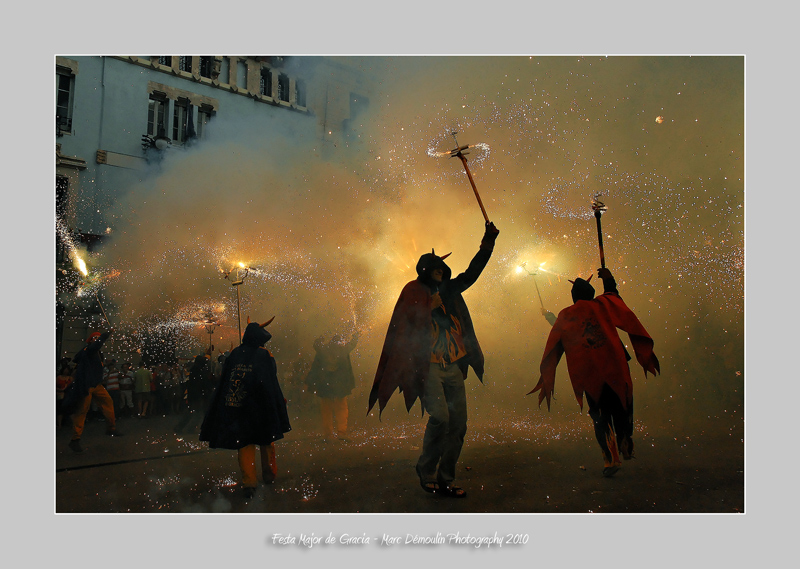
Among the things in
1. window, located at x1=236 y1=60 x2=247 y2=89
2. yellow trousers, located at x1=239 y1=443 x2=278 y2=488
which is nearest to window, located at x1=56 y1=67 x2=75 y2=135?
window, located at x1=236 y1=60 x2=247 y2=89

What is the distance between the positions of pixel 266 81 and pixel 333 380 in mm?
2272

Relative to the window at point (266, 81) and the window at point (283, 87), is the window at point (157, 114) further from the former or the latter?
the window at point (283, 87)

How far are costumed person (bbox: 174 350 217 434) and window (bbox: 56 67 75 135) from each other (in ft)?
6.19

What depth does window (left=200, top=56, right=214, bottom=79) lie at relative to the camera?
4.00m

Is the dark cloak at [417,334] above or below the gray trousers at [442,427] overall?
above

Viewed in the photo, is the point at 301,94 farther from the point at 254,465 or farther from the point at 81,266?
the point at 254,465

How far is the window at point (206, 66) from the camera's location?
400 cm

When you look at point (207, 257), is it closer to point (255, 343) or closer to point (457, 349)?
point (255, 343)

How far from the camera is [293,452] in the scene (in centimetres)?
363

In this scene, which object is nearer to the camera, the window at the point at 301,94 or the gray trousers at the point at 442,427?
the gray trousers at the point at 442,427

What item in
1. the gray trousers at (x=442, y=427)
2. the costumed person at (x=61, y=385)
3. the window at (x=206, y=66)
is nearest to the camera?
the gray trousers at (x=442, y=427)

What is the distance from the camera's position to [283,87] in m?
4.03

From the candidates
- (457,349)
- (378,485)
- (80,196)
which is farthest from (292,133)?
(378,485)

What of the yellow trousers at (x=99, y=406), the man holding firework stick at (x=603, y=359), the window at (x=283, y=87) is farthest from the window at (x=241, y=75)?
the man holding firework stick at (x=603, y=359)
